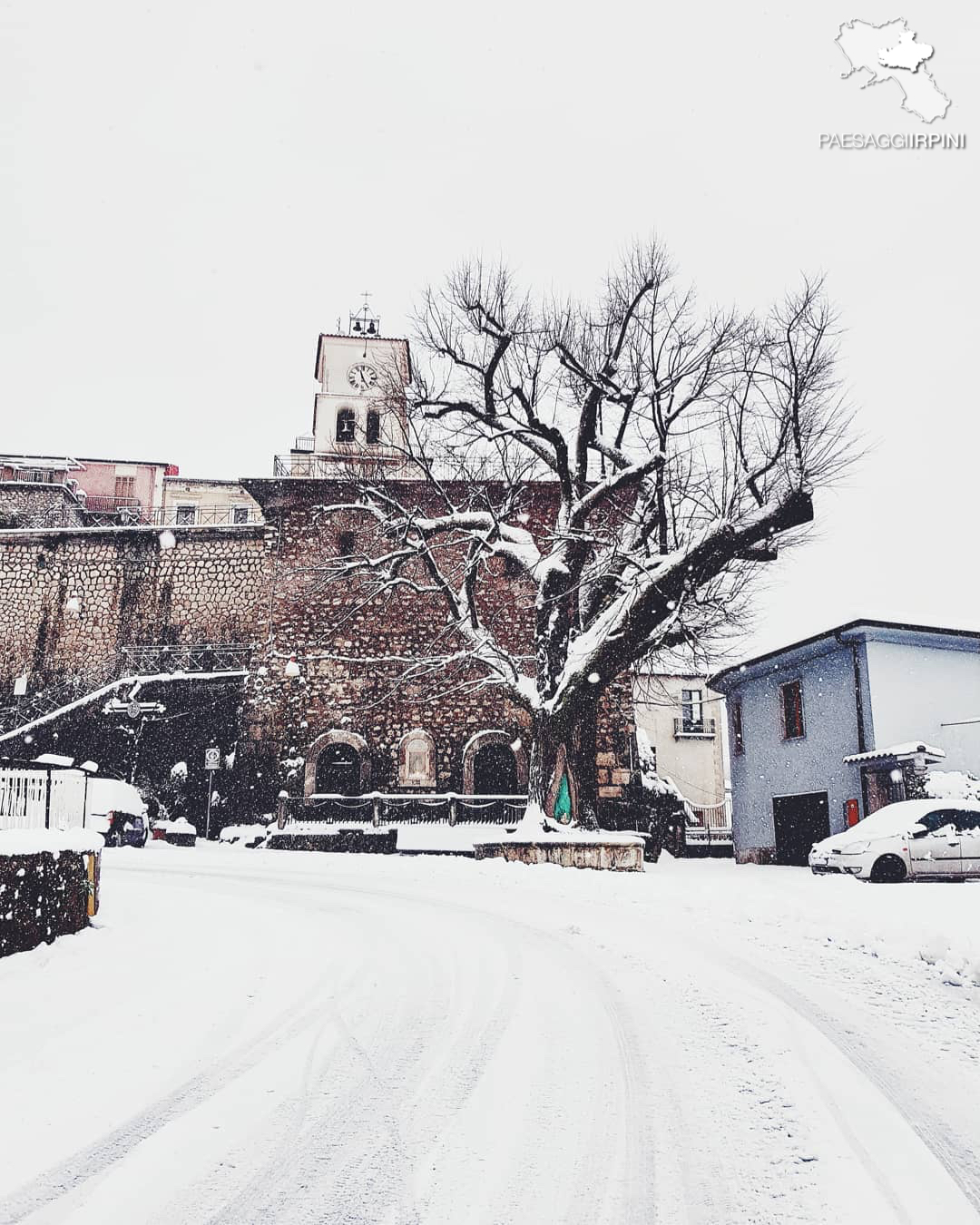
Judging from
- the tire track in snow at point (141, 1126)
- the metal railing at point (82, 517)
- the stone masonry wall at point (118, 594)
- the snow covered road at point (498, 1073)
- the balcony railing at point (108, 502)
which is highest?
the balcony railing at point (108, 502)

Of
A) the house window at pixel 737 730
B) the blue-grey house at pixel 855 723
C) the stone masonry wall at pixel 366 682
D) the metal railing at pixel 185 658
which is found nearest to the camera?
the blue-grey house at pixel 855 723

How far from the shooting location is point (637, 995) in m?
5.59

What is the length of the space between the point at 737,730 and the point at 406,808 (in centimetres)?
969

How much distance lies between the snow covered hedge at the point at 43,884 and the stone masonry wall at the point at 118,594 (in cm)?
2354

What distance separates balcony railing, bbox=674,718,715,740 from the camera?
42219 mm

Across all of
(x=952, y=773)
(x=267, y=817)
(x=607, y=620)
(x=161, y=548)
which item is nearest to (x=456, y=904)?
(x=607, y=620)

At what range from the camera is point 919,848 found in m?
14.3

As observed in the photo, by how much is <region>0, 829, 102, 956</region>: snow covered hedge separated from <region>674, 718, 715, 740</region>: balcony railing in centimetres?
3637

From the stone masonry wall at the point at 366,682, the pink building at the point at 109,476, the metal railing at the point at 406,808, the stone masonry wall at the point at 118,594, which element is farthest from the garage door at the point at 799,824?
the pink building at the point at 109,476

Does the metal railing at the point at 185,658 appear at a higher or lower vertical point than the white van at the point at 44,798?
higher

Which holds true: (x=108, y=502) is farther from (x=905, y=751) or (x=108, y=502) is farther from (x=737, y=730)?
(x=905, y=751)

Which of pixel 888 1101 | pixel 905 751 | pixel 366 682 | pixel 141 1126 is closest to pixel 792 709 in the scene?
pixel 905 751

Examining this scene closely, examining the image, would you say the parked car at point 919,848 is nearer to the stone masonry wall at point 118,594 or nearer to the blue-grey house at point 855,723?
the blue-grey house at point 855,723

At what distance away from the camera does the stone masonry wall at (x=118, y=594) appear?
31.3 m
